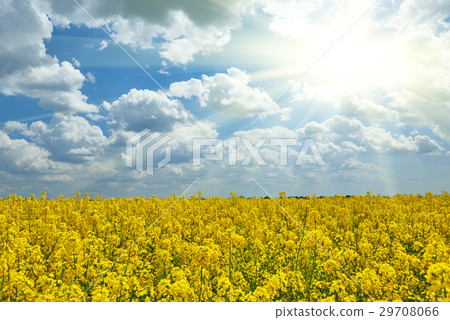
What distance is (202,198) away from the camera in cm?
1531

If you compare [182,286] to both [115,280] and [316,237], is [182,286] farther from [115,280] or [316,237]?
[316,237]

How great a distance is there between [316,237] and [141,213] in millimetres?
6995

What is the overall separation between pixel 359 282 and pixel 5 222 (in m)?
9.54

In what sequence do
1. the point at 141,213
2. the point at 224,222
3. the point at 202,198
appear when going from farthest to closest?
the point at 202,198, the point at 141,213, the point at 224,222

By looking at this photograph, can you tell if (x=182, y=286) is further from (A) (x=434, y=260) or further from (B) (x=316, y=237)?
(A) (x=434, y=260)
